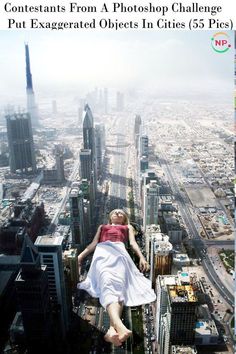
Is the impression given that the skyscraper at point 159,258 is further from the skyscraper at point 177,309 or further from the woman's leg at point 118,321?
the woman's leg at point 118,321

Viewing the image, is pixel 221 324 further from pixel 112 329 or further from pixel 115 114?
pixel 115 114

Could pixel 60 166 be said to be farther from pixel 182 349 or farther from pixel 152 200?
pixel 182 349

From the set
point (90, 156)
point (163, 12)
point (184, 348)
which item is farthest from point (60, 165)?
point (163, 12)

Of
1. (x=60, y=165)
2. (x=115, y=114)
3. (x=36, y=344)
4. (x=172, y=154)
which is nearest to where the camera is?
(x=36, y=344)

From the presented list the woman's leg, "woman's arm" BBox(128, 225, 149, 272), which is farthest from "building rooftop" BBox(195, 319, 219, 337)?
the woman's leg

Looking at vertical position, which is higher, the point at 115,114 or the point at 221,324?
the point at 115,114

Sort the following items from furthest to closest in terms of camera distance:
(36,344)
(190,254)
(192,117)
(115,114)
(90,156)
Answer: (115,114)
(192,117)
(90,156)
(190,254)
(36,344)

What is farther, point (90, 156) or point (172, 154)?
point (172, 154)
